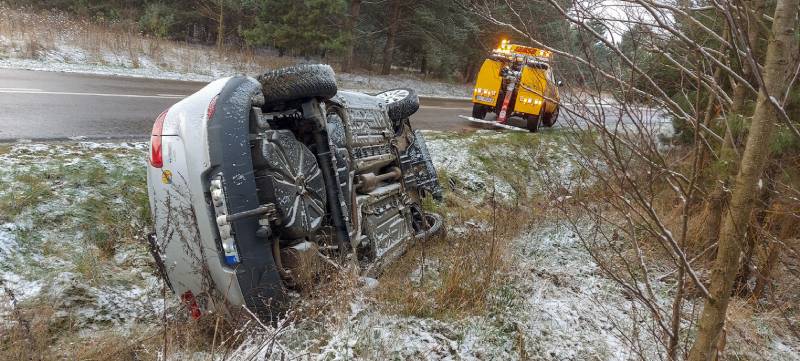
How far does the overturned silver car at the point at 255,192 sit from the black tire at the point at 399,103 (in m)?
1.15

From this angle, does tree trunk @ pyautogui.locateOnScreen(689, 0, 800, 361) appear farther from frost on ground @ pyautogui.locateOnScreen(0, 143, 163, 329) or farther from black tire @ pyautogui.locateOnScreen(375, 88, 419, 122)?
black tire @ pyautogui.locateOnScreen(375, 88, 419, 122)

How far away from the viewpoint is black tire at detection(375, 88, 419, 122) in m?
4.62

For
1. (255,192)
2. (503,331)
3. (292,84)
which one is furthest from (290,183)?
(503,331)

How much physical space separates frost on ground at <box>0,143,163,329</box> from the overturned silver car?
565 mm

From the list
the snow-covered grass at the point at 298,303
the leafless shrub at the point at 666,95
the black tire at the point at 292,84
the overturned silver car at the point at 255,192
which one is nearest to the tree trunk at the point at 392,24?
the snow-covered grass at the point at 298,303

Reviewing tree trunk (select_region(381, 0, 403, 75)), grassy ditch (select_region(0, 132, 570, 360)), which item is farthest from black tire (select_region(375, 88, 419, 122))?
tree trunk (select_region(381, 0, 403, 75))

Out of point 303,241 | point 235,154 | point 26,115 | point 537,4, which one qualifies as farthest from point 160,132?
point 26,115

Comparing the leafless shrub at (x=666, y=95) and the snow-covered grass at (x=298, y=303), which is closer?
the leafless shrub at (x=666, y=95)

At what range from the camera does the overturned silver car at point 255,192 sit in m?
2.44

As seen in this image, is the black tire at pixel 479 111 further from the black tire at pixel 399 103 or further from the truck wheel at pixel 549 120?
the black tire at pixel 399 103

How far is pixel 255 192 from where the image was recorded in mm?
2504

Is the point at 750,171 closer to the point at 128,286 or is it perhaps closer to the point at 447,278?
the point at 447,278

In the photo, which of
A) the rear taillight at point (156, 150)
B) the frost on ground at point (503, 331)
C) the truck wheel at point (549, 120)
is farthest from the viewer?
the truck wheel at point (549, 120)

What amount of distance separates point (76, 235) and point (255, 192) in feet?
6.70
